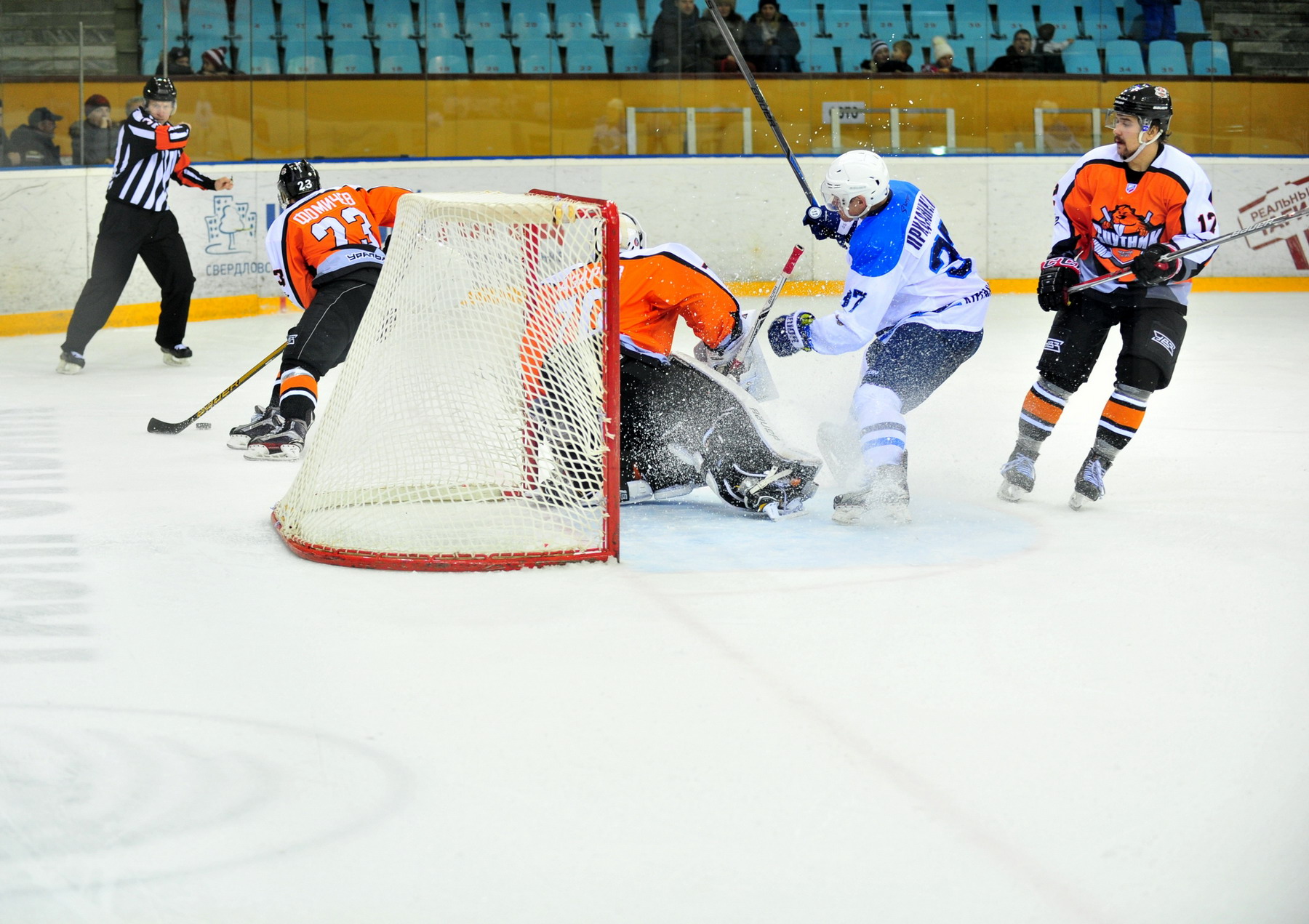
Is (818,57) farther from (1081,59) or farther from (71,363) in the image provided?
(71,363)

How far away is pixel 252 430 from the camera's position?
4625 millimetres

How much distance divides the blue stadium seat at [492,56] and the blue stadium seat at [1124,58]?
4.35 m

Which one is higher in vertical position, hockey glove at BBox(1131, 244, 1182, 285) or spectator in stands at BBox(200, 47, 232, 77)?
spectator in stands at BBox(200, 47, 232, 77)

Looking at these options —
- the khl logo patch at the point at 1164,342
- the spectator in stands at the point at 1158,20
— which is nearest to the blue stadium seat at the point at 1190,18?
the spectator in stands at the point at 1158,20

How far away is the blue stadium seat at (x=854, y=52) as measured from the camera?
10406 millimetres

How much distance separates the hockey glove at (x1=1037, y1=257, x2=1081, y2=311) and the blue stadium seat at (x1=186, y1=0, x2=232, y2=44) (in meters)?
6.64

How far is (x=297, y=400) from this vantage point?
4543 mm

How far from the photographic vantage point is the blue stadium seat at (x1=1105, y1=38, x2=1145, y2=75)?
35.2ft

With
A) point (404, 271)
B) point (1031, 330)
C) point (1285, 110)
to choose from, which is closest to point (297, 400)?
point (404, 271)

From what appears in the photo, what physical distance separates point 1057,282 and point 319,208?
2309 millimetres

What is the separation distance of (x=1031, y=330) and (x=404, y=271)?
536 centimetres

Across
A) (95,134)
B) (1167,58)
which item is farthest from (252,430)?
(1167,58)

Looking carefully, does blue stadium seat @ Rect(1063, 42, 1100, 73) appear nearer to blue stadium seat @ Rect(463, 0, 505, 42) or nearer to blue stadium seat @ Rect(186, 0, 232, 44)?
blue stadium seat @ Rect(463, 0, 505, 42)

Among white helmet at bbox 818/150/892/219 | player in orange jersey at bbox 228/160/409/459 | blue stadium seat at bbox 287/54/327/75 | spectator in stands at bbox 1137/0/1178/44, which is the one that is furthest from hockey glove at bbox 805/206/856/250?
spectator in stands at bbox 1137/0/1178/44
